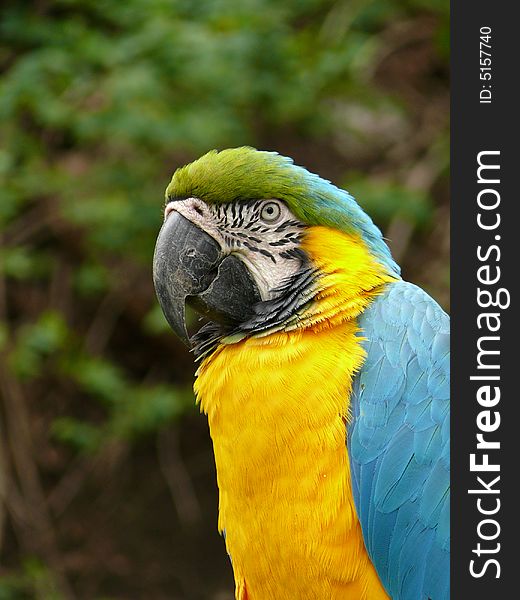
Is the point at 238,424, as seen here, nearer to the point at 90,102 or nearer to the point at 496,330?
the point at 496,330

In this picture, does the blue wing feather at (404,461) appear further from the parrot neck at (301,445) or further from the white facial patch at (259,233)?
the white facial patch at (259,233)

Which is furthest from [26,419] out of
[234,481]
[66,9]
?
[234,481]

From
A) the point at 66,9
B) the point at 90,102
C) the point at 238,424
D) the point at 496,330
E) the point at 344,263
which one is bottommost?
the point at 238,424

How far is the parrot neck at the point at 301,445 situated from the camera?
1842mm

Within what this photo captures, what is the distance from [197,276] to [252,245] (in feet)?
0.48

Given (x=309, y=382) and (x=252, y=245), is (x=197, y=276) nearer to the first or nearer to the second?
(x=252, y=245)

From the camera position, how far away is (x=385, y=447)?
1.88 m

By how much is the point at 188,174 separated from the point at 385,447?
0.77 meters

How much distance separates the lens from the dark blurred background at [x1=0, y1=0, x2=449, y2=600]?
13.1 feet

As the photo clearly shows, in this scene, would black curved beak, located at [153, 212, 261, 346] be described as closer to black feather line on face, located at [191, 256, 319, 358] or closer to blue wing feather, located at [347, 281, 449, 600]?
black feather line on face, located at [191, 256, 319, 358]

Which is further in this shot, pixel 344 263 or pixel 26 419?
pixel 26 419

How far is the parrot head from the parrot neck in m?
0.02

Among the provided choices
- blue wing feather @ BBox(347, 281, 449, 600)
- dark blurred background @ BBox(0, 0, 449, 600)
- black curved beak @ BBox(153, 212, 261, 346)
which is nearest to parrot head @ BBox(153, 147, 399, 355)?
black curved beak @ BBox(153, 212, 261, 346)

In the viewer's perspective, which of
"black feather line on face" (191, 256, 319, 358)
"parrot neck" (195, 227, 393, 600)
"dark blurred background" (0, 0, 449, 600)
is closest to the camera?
"parrot neck" (195, 227, 393, 600)
